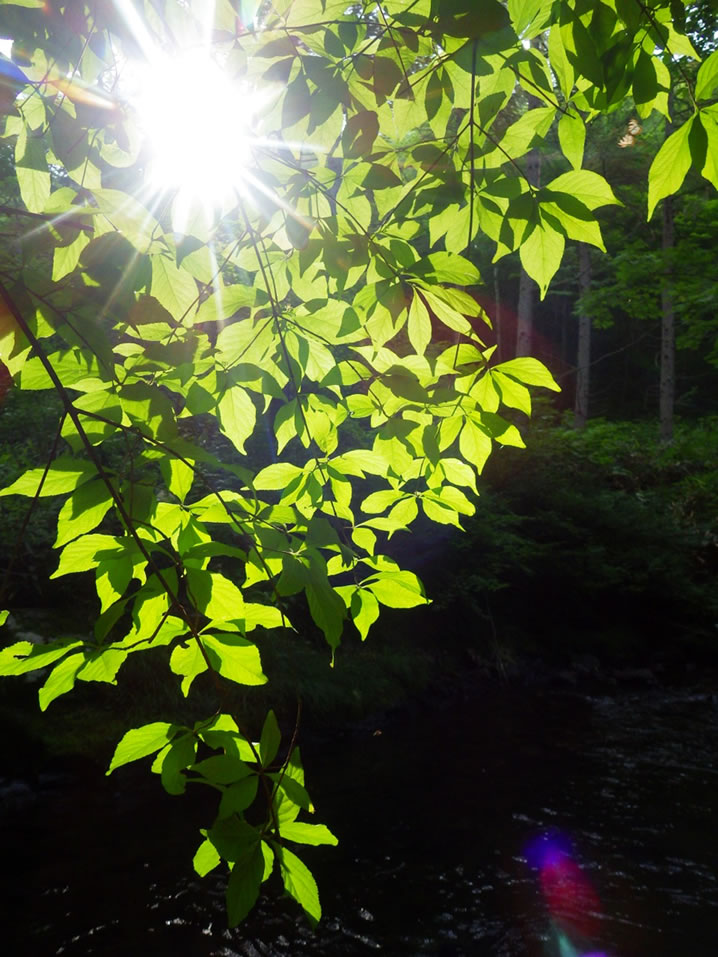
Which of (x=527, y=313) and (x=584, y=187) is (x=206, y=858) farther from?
(x=527, y=313)

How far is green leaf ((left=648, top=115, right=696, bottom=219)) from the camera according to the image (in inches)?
42.6

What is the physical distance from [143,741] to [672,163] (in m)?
1.20

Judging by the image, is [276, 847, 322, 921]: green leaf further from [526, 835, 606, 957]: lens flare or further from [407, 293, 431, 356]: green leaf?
[526, 835, 606, 957]: lens flare

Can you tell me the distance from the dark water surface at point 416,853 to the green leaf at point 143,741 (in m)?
4.16

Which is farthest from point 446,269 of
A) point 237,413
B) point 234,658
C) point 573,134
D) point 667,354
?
point 667,354

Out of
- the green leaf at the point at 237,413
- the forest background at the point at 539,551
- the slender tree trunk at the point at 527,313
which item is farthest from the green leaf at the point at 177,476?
the slender tree trunk at the point at 527,313

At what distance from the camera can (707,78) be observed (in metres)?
1.03

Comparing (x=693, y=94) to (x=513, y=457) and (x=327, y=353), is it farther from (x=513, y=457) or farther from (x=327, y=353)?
(x=513, y=457)

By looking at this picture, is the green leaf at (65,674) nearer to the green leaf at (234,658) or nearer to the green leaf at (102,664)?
the green leaf at (102,664)

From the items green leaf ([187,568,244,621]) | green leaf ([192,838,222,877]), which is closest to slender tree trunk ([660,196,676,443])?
green leaf ([187,568,244,621])

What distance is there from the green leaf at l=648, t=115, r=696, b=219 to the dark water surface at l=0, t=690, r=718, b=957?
4.69m

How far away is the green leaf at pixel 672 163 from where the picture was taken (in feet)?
3.55

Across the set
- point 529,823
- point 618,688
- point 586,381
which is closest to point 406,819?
point 529,823

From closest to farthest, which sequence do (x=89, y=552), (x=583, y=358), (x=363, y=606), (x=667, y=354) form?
(x=89, y=552) < (x=363, y=606) < (x=667, y=354) < (x=583, y=358)
